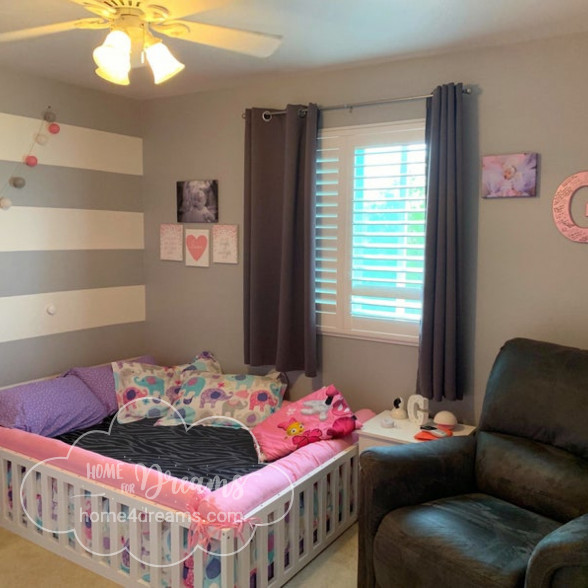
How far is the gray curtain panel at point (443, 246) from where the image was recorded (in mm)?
2883

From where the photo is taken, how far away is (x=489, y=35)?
2.71 meters

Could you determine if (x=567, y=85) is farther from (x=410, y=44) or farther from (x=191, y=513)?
(x=191, y=513)

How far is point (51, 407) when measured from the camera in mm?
3232

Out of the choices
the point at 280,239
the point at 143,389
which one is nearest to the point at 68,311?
the point at 143,389

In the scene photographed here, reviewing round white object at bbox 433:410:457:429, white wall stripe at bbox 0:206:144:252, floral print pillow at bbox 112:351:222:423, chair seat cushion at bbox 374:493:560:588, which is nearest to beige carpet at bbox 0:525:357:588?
chair seat cushion at bbox 374:493:560:588

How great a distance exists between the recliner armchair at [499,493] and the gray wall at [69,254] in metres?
2.27

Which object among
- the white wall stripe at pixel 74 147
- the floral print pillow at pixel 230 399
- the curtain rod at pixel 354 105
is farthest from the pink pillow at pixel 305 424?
the white wall stripe at pixel 74 147

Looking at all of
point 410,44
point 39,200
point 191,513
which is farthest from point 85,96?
point 191,513

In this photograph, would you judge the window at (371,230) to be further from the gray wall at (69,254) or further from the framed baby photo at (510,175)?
the gray wall at (69,254)

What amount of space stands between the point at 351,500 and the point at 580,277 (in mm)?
1572

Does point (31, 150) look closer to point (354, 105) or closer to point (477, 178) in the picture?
point (354, 105)

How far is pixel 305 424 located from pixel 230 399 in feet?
2.04

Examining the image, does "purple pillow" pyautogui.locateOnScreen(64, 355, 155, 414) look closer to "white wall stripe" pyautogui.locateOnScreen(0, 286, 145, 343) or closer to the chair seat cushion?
"white wall stripe" pyautogui.locateOnScreen(0, 286, 145, 343)

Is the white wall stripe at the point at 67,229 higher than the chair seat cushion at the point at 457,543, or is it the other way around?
the white wall stripe at the point at 67,229
